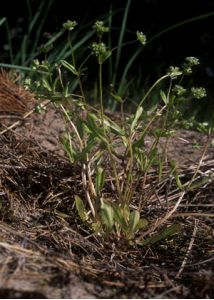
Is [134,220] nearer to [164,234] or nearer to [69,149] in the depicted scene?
[164,234]

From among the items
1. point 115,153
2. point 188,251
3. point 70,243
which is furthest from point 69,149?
point 188,251

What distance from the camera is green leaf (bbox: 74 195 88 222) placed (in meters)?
1.31

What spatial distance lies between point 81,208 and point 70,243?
94mm

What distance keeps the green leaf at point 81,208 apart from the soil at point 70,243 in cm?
4

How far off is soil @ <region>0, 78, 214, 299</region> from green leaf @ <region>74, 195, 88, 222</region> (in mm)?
43

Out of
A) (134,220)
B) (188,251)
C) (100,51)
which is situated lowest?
(188,251)

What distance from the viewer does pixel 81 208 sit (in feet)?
4.34

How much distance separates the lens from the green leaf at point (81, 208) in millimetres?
1312

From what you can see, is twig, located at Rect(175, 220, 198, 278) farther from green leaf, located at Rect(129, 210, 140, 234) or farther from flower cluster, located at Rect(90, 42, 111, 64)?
flower cluster, located at Rect(90, 42, 111, 64)

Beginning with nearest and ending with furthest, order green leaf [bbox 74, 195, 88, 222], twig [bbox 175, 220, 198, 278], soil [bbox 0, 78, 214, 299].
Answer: soil [bbox 0, 78, 214, 299], twig [bbox 175, 220, 198, 278], green leaf [bbox 74, 195, 88, 222]

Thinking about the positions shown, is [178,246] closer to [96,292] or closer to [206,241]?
[206,241]

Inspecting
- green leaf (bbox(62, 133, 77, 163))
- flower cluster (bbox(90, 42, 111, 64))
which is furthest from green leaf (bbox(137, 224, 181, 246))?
flower cluster (bbox(90, 42, 111, 64))

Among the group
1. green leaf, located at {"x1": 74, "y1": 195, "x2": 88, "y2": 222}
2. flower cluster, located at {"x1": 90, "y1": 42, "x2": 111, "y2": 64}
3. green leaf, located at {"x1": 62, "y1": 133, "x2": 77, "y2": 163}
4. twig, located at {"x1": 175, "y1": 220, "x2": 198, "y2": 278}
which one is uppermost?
flower cluster, located at {"x1": 90, "y1": 42, "x2": 111, "y2": 64}

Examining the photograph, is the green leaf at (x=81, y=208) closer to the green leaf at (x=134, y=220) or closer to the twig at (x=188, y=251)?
the green leaf at (x=134, y=220)
